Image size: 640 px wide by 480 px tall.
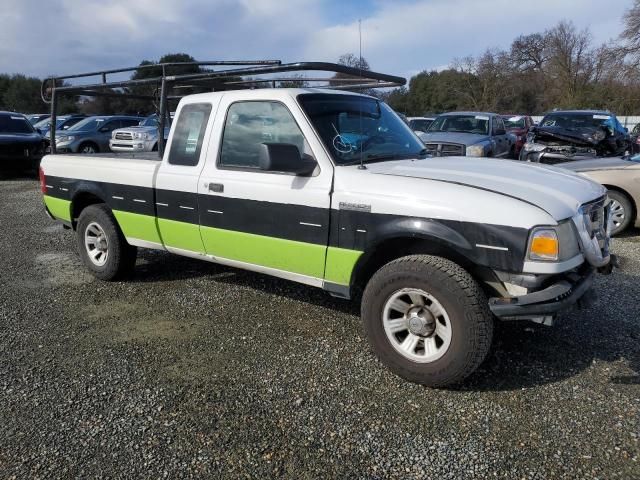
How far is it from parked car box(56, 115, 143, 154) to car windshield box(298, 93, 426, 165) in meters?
13.2

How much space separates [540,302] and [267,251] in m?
2.04

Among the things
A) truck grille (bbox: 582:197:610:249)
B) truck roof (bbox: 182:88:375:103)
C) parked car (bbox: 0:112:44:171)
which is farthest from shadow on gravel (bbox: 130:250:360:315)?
parked car (bbox: 0:112:44:171)

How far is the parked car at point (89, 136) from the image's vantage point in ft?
50.1

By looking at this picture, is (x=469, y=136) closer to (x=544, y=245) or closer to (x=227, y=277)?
(x=227, y=277)

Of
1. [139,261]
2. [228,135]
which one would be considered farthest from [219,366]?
[139,261]

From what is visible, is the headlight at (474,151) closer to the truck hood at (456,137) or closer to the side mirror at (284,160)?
the truck hood at (456,137)

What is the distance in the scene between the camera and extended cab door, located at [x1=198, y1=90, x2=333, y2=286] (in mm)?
3799

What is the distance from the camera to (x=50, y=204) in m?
6.07

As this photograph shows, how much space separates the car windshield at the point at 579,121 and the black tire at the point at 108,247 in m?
10.0

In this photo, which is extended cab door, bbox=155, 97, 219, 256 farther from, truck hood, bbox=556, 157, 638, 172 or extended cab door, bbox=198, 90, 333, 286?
truck hood, bbox=556, 157, 638, 172

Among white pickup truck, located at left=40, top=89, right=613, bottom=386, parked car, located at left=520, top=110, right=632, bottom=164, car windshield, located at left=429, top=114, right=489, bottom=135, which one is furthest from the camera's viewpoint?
car windshield, located at left=429, top=114, right=489, bottom=135

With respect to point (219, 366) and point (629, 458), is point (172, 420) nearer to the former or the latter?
point (219, 366)

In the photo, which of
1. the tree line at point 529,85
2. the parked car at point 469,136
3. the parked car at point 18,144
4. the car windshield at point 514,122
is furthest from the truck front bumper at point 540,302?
the tree line at point 529,85

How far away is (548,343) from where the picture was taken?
13.2ft
